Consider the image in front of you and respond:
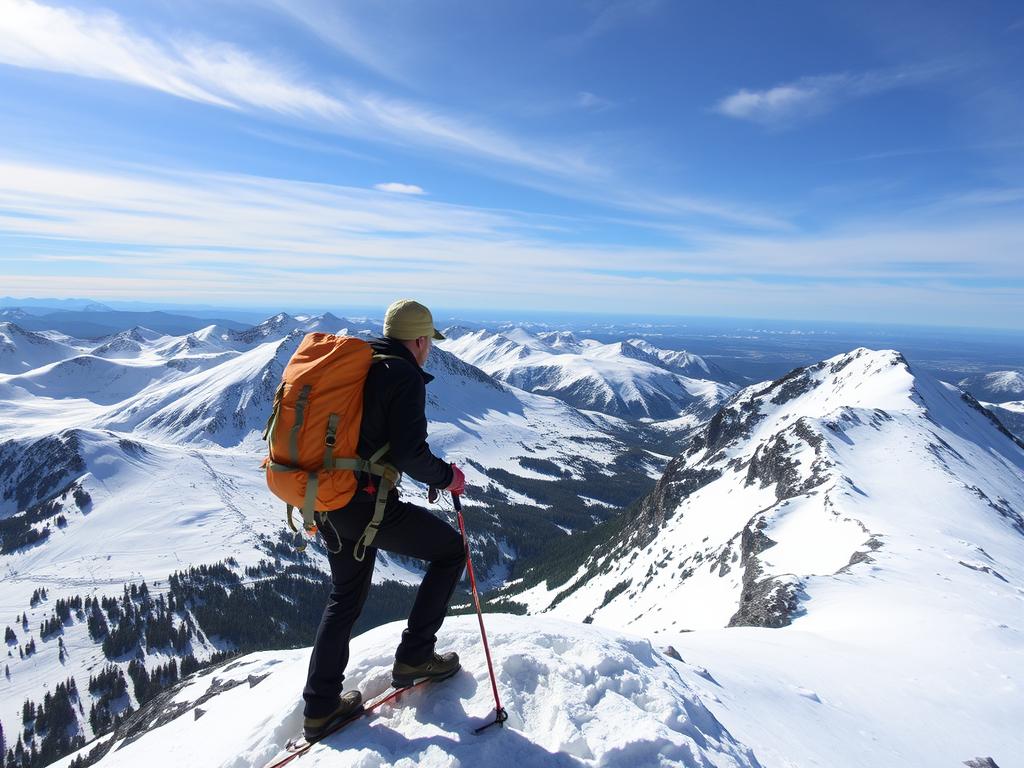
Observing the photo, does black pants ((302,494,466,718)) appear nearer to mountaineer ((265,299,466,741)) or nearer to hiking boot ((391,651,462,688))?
mountaineer ((265,299,466,741))

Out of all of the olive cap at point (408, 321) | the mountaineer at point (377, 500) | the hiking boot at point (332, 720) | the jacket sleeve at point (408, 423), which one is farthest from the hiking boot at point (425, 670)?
the olive cap at point (408, 321)

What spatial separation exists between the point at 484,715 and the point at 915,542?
50.6 metres

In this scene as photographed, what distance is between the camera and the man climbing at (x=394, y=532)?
642 centimetres

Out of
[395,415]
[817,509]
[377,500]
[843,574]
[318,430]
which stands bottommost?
[817,509]

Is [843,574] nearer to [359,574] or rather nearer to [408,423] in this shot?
[359,574]

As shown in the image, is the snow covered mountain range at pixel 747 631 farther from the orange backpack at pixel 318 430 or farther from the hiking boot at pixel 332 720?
the orange backpack at pixel 318 430

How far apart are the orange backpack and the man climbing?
216 millimetres

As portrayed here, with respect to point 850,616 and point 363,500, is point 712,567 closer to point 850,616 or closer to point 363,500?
point 850,616

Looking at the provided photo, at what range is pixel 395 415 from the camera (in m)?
6.42

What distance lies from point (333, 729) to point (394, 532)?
3.05 m

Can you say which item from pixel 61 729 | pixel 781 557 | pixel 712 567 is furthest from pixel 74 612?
pixel 781 557

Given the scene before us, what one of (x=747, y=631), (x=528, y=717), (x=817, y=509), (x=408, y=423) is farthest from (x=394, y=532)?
(x=817, y=509)

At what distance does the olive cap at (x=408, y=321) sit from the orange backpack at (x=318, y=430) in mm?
819

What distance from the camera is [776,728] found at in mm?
11180
